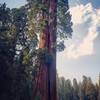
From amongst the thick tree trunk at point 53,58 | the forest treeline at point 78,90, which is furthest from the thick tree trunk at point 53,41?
the forest treeline at point 78,90

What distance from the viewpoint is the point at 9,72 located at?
12.1 meters

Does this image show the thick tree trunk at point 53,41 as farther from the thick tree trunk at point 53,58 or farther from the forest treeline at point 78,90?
the forest treeline at point 78,90

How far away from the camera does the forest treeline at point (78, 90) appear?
308 feet

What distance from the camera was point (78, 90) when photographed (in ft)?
368

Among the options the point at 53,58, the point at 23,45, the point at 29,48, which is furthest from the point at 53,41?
the point at 23,45

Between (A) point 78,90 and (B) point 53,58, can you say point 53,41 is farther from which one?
(A) point 78,90

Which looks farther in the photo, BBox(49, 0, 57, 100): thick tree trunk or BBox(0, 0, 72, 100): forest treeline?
BBox(49, 0, 57, 100): thick tree trunk

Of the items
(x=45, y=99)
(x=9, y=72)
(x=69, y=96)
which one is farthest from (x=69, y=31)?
(x=69, y=96)

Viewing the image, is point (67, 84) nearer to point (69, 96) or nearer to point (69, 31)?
point (69, 96)

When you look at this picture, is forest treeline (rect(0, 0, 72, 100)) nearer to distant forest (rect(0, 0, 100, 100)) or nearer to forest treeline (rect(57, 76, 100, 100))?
distant forest (rect(0, 0, 100, 100))

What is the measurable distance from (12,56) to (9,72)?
1.42m

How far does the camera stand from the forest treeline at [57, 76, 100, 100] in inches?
3699

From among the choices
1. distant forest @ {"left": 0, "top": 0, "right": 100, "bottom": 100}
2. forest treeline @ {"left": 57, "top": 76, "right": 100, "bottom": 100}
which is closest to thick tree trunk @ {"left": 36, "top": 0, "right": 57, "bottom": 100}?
distant forest @ {"left": 0, "top": 0, "right": 100, "bottom": 100}

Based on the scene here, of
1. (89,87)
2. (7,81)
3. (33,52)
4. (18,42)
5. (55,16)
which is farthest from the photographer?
(89,87)
